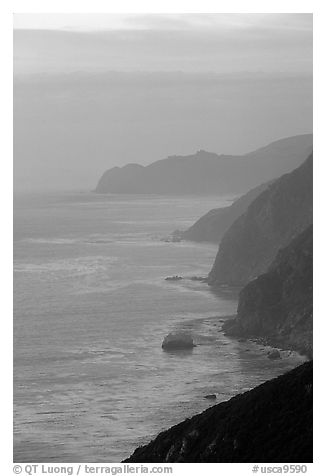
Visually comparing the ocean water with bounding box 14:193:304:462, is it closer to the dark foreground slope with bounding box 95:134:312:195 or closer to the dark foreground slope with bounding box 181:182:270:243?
the dark foreground slope with bounding box 181:182:270:243

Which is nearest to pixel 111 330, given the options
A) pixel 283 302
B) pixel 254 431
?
pixel 283 302

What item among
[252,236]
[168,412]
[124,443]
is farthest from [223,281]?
[124,443]

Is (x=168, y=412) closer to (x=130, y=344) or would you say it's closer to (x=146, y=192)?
(x=130, y=344)

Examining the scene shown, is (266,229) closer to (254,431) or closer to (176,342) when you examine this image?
(176,342)

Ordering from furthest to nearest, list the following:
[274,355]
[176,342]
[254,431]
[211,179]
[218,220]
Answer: [218,220], [211,179], [176,342], [274,355], [254,431]

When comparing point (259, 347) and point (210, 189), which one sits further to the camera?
point (210, 189)

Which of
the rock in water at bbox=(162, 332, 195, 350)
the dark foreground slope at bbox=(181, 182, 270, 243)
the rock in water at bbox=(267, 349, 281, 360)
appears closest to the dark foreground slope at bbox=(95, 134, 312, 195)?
the dark foreground slope at bbox=(181, 182, 270, 243)
